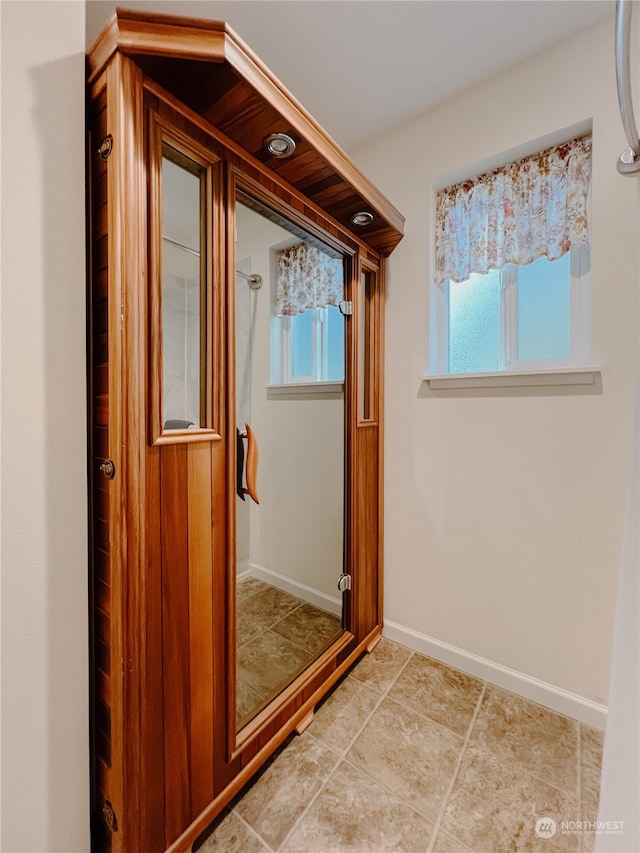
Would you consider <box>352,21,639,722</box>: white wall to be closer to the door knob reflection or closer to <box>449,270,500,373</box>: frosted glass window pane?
<box>449,270,500,373</box>: frosted glass window pane

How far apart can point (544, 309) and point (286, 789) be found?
1998 mm

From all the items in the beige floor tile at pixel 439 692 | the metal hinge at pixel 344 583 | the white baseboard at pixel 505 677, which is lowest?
the beige floor tile at pixel 439 692

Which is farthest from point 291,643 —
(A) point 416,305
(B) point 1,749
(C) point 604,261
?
(C) point 604,261

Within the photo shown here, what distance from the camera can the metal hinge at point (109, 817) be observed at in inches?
34.4

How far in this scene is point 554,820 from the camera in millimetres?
1042

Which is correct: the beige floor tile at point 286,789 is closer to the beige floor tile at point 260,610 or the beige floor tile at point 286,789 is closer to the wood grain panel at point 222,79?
the beige floor tile at point 260,610

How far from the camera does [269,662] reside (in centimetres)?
134

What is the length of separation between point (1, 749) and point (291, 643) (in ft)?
3.00

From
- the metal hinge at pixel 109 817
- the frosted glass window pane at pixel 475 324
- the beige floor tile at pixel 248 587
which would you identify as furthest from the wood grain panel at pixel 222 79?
the metal hinge at pixel 109 817

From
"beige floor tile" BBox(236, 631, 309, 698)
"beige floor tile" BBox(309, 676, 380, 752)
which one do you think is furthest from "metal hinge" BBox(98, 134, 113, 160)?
"beige floor tile" BBox(309, 676, 380, 752)

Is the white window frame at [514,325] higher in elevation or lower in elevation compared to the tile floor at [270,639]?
higher

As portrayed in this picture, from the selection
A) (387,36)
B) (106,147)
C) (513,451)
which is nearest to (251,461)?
(106,147)

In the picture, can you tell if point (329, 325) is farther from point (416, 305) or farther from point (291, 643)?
point (291, 643)

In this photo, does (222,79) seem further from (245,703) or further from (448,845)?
(448,845)
